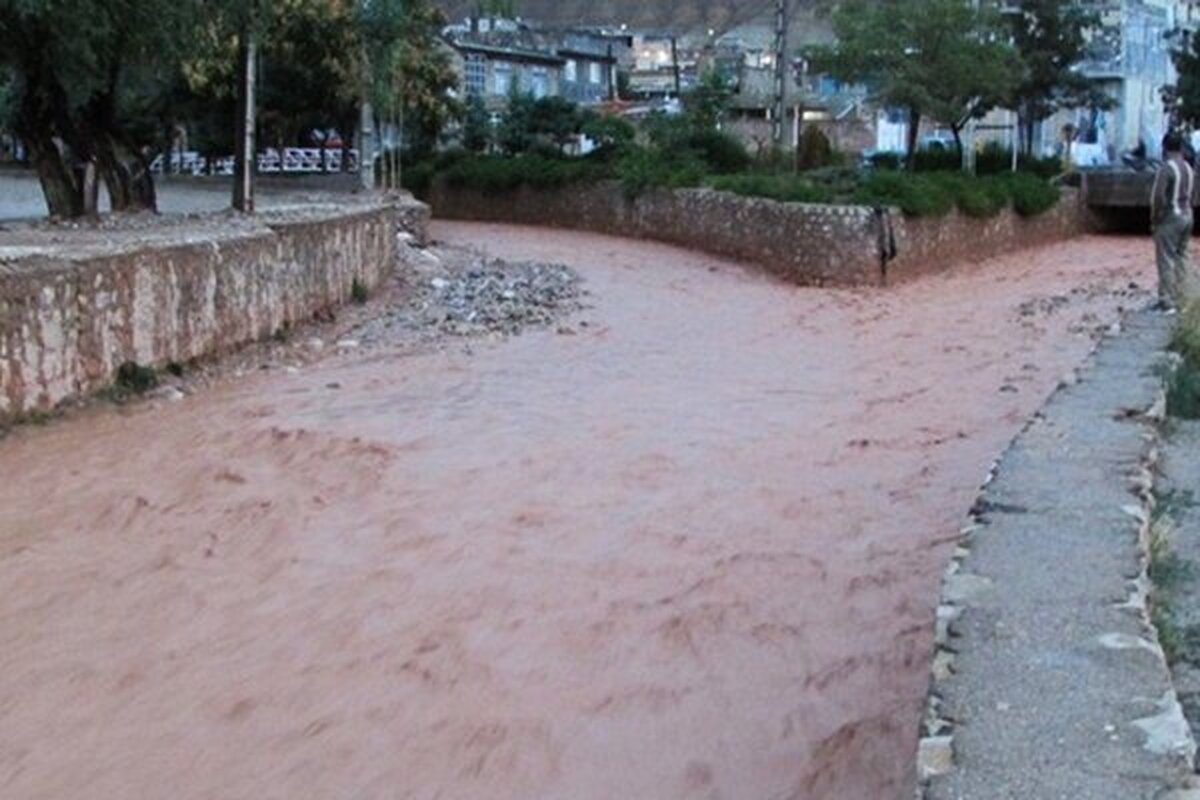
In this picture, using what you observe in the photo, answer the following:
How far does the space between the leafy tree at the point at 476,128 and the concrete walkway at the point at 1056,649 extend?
37.4 meters

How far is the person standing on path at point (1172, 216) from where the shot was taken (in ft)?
52.5

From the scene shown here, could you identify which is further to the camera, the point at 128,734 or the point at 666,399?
the point at 666,399

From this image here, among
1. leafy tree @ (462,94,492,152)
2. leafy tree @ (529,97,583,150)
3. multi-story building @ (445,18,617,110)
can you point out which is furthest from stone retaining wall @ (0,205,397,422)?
multi-story building @ (445,18,617,110)

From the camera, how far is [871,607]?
24.3ft

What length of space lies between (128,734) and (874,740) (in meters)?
2.67

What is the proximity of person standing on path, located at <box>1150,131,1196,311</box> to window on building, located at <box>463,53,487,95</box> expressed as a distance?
4328 cm

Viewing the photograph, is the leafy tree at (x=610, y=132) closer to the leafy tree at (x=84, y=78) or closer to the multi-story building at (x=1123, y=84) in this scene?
the multi-story building at (x=1123, y=84)

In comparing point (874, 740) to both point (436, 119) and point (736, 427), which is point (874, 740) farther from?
point (436, 119)

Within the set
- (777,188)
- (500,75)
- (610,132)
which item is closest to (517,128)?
(610,132)

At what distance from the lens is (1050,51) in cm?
4178

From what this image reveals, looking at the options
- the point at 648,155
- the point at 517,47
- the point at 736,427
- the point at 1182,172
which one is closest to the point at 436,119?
the point at 648,155

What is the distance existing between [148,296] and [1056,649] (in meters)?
9.64

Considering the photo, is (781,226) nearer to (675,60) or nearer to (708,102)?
(708,102)

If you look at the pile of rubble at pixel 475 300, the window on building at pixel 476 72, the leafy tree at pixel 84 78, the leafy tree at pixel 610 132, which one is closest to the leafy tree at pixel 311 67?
the leafy tree at pixel 610 132
